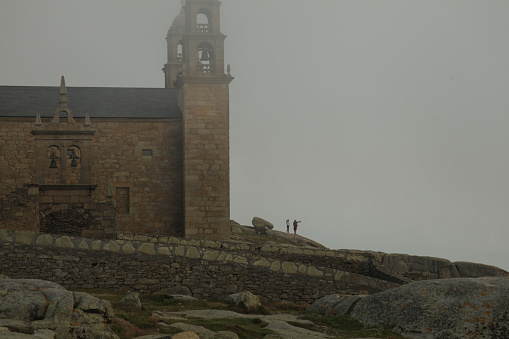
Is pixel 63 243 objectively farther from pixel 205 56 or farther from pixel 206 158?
pixel 205 56

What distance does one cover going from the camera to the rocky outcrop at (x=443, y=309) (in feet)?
41.9

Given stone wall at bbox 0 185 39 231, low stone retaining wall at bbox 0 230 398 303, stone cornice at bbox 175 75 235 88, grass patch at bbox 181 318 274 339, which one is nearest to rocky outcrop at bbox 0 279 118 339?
grass patch at bbox 181 318 274 339

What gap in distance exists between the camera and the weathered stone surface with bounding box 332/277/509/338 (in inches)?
503

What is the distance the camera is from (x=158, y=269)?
19.1 m

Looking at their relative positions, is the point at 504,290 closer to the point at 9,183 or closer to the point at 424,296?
the point at 424,296

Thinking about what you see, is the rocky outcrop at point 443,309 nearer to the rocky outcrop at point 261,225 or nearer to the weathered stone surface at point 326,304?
the weathered stone surface at point 326,304

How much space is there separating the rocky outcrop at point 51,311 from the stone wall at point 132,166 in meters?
20.5

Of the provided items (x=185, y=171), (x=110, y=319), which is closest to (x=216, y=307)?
(x=110, y=319)

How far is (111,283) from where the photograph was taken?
18.8 meters

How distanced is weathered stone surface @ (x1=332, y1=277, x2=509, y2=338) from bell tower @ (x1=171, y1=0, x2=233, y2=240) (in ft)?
57.0

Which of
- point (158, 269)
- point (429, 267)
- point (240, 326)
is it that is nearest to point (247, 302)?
point (240, 326)

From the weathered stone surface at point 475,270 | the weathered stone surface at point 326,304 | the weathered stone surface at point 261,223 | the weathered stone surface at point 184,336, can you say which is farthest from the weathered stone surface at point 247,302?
the weathered stone surface at point 261,223

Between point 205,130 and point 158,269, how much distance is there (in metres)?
14.3

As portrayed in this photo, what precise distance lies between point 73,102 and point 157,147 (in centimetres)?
508
